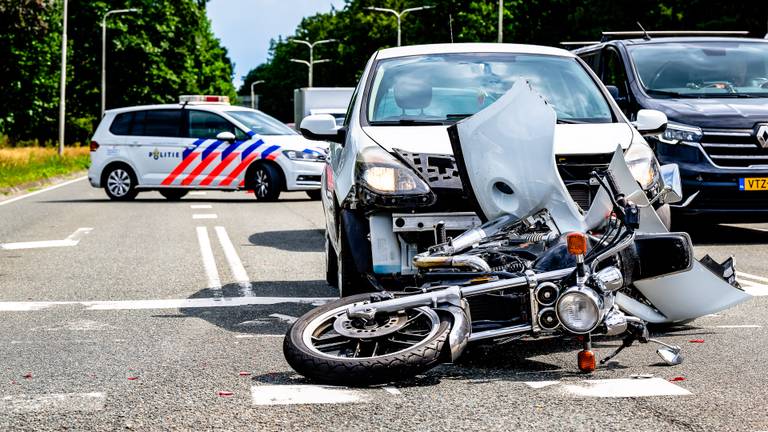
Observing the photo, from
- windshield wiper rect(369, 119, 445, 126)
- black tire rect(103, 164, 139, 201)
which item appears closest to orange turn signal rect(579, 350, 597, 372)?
windshield wiper rect(369, 119, 445, 126)

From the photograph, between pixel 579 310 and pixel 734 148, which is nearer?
pixel 579 310

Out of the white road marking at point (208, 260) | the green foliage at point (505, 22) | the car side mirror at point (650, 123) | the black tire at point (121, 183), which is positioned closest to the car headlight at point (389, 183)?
the car side mirror at point (650, 123)

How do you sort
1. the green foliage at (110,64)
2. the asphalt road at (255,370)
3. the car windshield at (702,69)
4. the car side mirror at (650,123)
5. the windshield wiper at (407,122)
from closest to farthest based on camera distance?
the asphalt road at (255,370) < the windshield wiper at (407,122) < the car side mirror at (650,123) < the car windshield at (702,69) < the green foliage at (110,64)

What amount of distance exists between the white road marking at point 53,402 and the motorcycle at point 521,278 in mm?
875

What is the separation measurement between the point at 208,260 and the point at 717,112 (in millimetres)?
5155

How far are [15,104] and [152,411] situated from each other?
54.7m

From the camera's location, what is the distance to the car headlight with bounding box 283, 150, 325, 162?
72.1ft

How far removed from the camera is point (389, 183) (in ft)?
23.2

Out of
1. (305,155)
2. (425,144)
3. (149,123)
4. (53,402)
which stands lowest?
(53,402)

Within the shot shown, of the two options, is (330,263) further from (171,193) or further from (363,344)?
(171,193)

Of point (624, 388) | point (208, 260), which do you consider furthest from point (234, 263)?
point (624, 388)

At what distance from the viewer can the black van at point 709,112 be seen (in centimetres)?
1260

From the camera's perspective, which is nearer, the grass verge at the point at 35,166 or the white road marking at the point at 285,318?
the white road marking at the point at 285,318

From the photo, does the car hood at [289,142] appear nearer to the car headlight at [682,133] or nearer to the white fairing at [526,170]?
the car headlight at [682,133]
